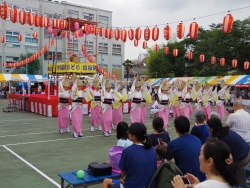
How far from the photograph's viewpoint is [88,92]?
359 inches

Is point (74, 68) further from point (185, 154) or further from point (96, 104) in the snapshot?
point (185, 154)

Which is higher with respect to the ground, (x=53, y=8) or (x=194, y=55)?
(x=53, y=8)

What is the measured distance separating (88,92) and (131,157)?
640 centimetres

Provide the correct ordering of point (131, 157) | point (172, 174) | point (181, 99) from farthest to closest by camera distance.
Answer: point (181, 99)
point (131, 157)
point (172, 174)

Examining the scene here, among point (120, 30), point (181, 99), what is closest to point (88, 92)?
point (181, 99)

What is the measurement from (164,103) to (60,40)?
2678 cm

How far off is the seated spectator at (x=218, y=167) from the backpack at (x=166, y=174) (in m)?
0.78

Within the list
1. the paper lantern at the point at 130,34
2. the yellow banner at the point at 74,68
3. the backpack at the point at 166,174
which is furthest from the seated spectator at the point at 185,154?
the yellow banner at the point at 74,68

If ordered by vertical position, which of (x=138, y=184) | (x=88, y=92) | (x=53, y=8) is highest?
(x=53, y=8)

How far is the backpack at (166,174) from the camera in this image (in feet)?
8.65

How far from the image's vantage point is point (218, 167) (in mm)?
1796

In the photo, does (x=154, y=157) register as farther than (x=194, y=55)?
No

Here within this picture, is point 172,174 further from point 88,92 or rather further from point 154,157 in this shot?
point 88,92

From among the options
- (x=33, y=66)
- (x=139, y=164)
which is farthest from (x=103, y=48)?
(x=139, y=164)
